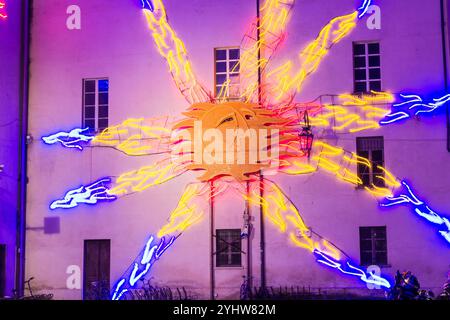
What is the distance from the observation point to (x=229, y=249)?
20.3 meters

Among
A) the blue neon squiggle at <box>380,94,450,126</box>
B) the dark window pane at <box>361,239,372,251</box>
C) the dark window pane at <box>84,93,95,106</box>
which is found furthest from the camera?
the dark window pane at <box>84,93,95,106</box>

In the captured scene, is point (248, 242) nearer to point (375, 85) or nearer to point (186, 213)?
point (186, 213)

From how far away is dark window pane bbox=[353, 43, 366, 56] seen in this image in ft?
67.0

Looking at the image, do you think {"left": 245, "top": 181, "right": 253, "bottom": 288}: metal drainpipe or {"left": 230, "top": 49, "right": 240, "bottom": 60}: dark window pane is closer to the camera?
{"left": 245, "top": 181, "right": 253, "bottom": 288}: metal drainpipe

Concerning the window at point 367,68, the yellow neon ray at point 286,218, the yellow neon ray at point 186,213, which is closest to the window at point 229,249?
the yellow neon ray at point 186,213

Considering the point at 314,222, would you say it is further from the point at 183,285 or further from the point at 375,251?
the point at 183,285

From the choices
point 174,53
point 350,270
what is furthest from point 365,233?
point 174,53

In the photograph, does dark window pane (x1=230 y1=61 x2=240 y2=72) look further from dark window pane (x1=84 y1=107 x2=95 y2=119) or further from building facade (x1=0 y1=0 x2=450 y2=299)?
dark window pane (x1=84 y1=107 x2=95 y2=119)

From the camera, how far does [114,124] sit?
2103 cm

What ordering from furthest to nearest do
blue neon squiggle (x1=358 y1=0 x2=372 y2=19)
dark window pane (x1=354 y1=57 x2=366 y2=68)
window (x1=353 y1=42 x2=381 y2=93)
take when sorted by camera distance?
dark window pane (x1=354 y1=57 x2=366 y2=68) < window (x1=353 y1=42 x2=381 y2=93) < blue neon squiggle (x1=358 y1=0 x2=372 y2=19)

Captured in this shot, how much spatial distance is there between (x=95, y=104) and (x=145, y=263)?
426 centimetres

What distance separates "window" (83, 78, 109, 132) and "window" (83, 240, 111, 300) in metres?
2.92

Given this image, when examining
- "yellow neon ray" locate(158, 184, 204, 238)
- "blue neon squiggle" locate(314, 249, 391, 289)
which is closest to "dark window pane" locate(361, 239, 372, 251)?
"blue neon squiggle" locate(314, 249, 391, 289)
